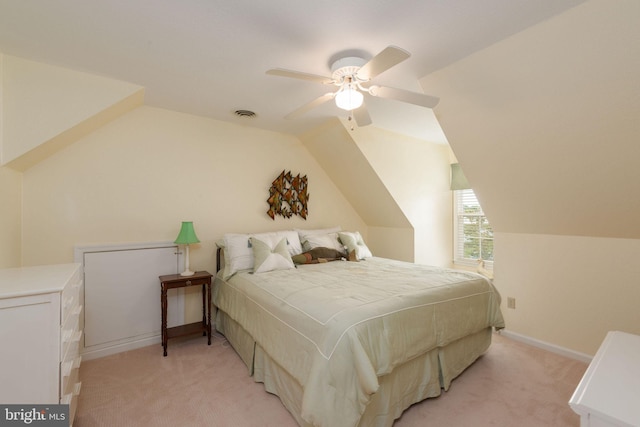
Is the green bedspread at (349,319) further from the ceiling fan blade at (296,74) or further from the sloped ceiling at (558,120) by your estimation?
the ceiling fan blade at (296,74)

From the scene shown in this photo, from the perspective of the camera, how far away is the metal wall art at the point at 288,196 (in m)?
3.75

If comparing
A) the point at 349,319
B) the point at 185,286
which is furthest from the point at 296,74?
the point at 185,286

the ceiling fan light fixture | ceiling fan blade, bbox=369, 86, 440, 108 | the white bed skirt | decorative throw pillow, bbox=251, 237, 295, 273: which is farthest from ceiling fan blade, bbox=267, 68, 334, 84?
the white bed skirt

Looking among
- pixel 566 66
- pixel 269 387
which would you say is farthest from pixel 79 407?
pixel 566 66

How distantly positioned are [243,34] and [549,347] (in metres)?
3.87

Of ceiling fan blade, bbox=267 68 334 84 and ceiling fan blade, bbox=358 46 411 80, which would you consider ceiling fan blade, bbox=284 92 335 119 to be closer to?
ceiling fan blade, bbox=267 68 334 84

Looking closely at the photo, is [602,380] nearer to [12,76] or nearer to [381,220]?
[381,220]

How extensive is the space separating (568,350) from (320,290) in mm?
2579

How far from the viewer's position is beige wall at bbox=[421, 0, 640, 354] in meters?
1.67

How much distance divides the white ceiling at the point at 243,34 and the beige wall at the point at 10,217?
916 millimetres

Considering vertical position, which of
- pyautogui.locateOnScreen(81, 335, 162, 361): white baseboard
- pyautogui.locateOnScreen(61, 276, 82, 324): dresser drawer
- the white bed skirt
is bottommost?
pyautogui.locateOnScreen(81, 335, 162, 361): white baseboard

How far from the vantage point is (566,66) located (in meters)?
1.76

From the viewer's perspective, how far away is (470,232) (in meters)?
4.34

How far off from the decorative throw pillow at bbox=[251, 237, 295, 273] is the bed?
1cm
